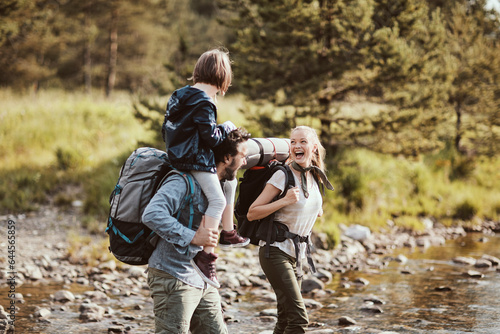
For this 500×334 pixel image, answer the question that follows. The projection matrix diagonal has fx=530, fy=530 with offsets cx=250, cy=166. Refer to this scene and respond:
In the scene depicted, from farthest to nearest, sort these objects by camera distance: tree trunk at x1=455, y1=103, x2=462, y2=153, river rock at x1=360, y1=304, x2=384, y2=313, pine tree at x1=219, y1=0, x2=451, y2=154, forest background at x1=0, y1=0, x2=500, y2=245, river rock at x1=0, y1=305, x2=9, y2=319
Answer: tree trunk at x1=455, y1=103, x2=462, y2=153
forest background at x1=0, y1=0, x2=500, y2=245
pine tree at x1=219, y1=0, x2=451, y2=154
river rock at x1=360, y1=304, x2=384, y2=313
river rock at x1=0, y1=305, x2=9, y2=319

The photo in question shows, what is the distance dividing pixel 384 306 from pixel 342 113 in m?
7.18

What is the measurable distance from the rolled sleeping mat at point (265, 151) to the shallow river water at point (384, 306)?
2569mm

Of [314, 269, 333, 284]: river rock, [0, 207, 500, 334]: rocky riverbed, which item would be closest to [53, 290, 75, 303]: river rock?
[0, 207, 500, 334]: rocky riverbed

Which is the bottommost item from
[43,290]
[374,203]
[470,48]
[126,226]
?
[43,290]

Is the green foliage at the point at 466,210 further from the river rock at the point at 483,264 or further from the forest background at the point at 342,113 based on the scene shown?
the river rock at the point at 483,264

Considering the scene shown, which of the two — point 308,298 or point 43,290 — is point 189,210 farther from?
point 43,290

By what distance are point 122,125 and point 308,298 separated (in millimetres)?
9245

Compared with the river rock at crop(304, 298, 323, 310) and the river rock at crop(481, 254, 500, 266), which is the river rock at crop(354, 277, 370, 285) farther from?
the river rock at crop(481, 254, 500, 266)

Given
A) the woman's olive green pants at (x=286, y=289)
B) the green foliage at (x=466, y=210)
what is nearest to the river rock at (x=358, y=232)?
the green foliage at (x=466, y=210)

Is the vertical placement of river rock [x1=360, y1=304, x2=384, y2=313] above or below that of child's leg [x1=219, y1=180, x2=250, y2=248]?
below

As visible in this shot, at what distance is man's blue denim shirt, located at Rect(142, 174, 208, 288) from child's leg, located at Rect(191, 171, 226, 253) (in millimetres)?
39

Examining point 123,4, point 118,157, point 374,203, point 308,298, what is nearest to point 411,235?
point 374,203

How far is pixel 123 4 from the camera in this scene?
26156 mm

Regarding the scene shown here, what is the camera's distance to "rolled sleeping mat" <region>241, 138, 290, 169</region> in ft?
12.5
